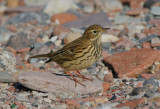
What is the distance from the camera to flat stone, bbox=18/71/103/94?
771 centimetres

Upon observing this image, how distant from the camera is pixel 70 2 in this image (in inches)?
701

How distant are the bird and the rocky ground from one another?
0.39 m

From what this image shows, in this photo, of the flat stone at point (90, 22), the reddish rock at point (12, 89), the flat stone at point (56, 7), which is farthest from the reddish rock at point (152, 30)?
the flat stone at point (56, 7)

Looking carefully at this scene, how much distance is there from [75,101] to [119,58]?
2759 mm

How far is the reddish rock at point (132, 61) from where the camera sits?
8.86m

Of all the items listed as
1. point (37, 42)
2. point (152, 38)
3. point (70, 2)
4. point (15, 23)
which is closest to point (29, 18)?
point (15, 23)

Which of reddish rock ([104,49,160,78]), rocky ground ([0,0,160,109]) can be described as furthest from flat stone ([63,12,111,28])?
reddish rock ([104,49,160,78])

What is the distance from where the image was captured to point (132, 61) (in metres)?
9.26

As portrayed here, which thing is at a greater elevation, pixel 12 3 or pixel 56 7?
pixel 12 3

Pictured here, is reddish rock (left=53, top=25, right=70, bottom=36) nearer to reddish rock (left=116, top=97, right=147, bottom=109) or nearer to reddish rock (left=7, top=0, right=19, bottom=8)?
reddish rock (left=116, top=97, right=147, bottom=109)

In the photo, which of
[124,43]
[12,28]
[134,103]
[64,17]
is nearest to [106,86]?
[134,103]

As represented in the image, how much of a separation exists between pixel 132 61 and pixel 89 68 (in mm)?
1259

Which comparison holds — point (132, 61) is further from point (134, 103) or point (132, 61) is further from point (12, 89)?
point (12, 89)

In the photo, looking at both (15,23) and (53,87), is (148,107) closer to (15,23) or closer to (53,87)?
(53,87)
